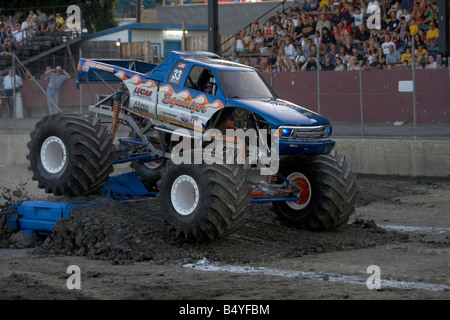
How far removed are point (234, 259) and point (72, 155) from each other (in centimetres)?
325

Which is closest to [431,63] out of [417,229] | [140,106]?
[417,229]

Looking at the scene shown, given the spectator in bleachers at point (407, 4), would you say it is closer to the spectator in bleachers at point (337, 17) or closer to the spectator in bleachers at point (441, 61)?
the spectator in bleachers at point (337, 17)

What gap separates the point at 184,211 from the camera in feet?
34.2

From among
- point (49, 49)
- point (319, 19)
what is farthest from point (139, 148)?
point (49, 49)

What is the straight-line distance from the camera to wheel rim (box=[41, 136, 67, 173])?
473 inches

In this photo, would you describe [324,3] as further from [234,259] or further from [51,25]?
[234,259]

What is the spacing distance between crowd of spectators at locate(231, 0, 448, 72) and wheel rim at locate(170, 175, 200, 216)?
9990mm

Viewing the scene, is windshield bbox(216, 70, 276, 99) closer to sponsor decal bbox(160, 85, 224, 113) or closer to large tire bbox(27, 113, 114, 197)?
sponsor decal bbox(160, 85, 224, 113)

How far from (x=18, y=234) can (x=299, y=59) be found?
40.4 feet

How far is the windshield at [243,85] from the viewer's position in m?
11.6

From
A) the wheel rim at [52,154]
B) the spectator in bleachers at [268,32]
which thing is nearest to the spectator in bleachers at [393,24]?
the spectator in bleachers at [268,32]

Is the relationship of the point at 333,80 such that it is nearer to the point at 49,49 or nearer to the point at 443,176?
the point at 443,176

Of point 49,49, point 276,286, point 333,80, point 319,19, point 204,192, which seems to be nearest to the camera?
point 276,286

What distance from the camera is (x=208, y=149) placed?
1052 cm
